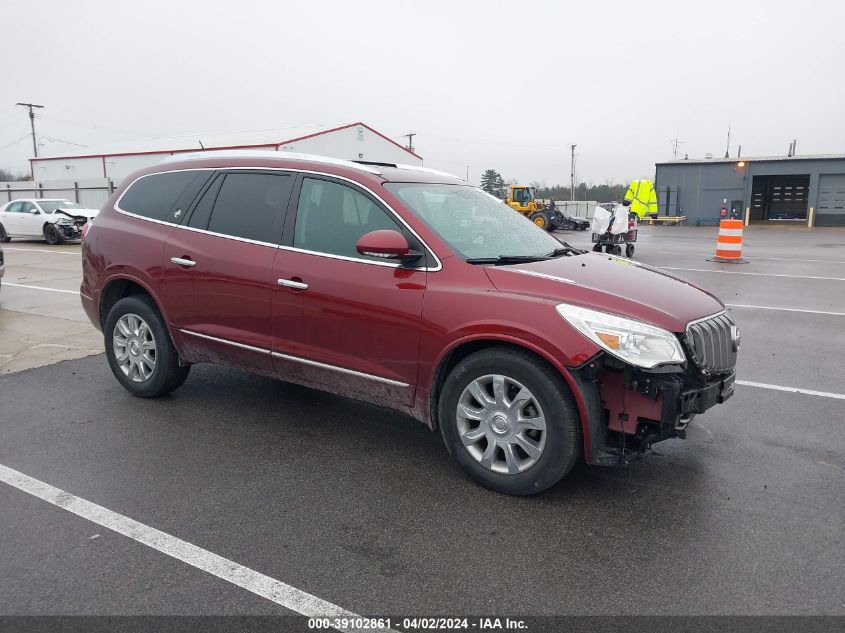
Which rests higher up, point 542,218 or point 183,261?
point 183,261

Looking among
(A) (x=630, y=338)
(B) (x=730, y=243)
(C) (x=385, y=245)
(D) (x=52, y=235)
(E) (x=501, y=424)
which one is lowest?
(E) (x=501, y=424)

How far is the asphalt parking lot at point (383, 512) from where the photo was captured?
2.73 m

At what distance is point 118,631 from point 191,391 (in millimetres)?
3120

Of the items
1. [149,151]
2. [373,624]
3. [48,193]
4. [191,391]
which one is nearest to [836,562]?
[373,624]

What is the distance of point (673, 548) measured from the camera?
3094 mm

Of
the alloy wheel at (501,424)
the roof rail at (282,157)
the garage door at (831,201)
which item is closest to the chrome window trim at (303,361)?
the alloy wheel at (501,424)

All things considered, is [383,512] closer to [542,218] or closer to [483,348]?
[483,348]

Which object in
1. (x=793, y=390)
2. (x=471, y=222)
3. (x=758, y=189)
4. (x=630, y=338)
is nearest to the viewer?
(x=630, y=338)

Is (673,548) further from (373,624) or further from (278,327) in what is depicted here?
(278,327)

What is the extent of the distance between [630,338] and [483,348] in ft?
2.66

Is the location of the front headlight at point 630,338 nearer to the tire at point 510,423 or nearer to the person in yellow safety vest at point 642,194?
the tire at point 510,423

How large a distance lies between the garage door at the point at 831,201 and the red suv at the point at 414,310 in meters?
39.5

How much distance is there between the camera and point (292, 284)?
4176 mm

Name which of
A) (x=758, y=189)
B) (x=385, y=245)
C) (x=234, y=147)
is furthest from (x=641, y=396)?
(x=758, y=189)
